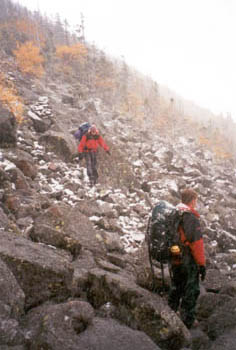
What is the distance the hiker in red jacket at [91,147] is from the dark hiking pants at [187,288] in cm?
675

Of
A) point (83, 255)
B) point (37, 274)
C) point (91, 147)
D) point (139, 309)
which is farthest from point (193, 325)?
point (91, 147)

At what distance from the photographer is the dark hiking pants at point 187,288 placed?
4.13m

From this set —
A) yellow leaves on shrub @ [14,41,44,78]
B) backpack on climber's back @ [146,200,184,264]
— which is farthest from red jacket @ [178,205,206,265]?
yellow leaves on shrub @ [14,41,44,78]

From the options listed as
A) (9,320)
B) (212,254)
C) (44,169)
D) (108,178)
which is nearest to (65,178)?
(44,169)

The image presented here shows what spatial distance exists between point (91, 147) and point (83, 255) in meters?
5.56

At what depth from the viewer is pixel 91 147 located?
1022cm

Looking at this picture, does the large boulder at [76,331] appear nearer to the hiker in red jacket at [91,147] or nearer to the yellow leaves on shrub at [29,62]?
the hiker in red jacket at [91,147]

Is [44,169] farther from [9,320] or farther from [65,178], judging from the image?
[9,320]

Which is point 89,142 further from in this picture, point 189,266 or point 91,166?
point 189,266

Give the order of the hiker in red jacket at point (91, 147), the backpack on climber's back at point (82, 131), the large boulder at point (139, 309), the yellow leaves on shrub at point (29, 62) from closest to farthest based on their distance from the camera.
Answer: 1. the large boulder at point (139, 309)
2. the hiker in red jacket at point (91, 147)
3. the backpack on climber's back at point (82, 131)
4. the yellow leaves on shrub at point (29, 62)

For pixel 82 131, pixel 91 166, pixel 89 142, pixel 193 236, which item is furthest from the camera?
pixel 91 166

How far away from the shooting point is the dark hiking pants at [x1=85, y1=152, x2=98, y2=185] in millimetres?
10523

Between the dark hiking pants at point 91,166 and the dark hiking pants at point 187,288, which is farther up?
the dark hiking pants at point 91,166

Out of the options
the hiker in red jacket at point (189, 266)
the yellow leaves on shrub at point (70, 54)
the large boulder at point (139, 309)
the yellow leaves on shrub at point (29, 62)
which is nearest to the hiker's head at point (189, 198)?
the hiker in red jacket at point (189, 266)
